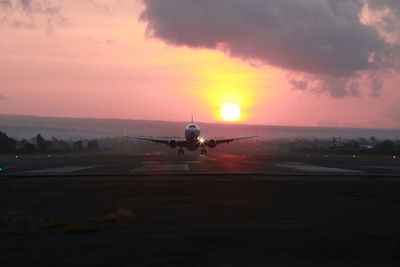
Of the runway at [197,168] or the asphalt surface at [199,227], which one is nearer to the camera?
the asphalt surface at [199,227]

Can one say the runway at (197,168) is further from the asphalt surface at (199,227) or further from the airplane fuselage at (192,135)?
the airplane fuselage at (192,135)

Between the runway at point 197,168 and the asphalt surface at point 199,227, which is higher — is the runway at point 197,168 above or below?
above

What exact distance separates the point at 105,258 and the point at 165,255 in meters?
1.25

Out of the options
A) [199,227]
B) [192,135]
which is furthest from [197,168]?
[192,135]

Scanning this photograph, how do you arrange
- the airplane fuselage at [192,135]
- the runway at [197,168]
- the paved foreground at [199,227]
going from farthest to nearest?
the airplane fuselage at [192,135], the runway at [197,168], the paved foreground at [199,227]

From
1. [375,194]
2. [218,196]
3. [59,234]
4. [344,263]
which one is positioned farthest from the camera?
[375,194]

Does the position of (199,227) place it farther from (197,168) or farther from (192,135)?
(192,135)

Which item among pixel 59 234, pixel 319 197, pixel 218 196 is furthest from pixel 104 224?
pixel 319 197

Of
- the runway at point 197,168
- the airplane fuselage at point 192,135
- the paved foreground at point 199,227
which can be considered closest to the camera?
the paved foreground at point 199,227

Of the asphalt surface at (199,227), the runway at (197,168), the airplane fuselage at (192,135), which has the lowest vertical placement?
the asphalt surface at (199,227)

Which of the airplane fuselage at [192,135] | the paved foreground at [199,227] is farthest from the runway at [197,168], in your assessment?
the airplane fuselage at [192,135]

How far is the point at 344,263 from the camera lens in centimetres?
1241

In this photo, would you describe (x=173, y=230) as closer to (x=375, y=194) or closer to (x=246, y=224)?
(x=246, y=224)

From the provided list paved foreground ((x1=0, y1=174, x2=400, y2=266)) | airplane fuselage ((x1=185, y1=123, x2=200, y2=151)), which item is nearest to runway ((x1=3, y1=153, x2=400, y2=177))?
paved foreground ((x1=0, y1=174, x2=400, y2=266))
